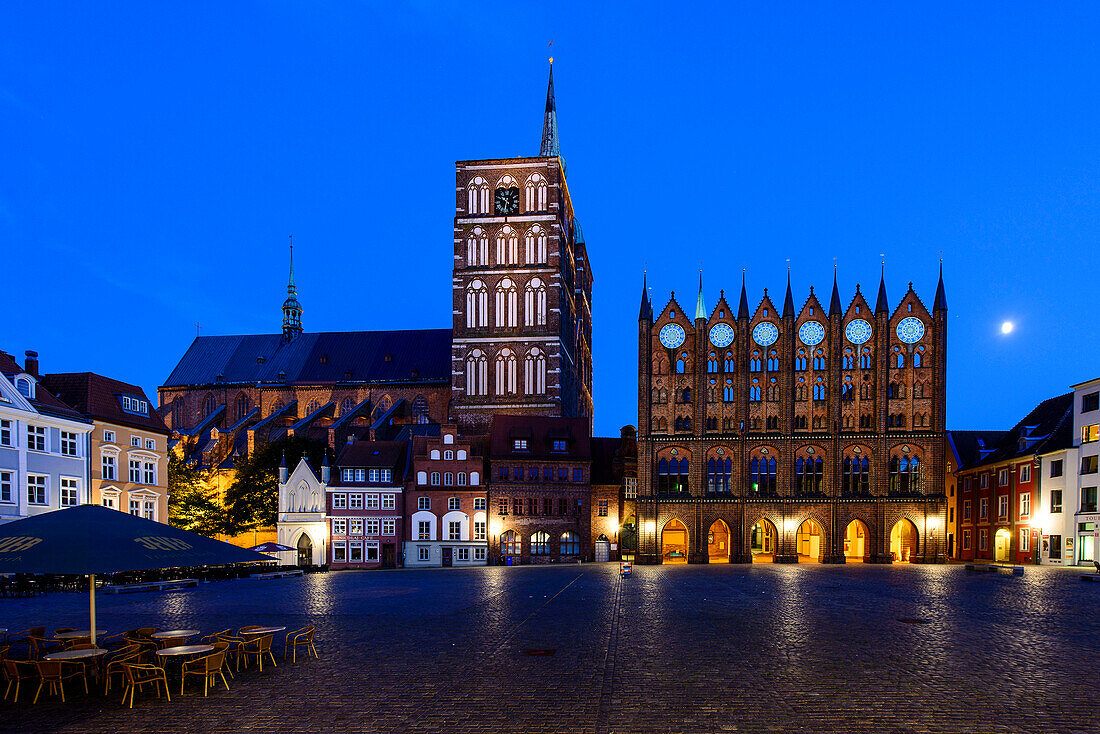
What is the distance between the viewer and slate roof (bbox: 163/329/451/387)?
88625mm

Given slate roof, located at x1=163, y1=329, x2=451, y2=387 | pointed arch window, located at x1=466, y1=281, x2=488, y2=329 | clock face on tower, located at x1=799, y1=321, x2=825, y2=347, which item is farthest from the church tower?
clock face on tower, located at x1=799, y1=321, x2=825, y2=347

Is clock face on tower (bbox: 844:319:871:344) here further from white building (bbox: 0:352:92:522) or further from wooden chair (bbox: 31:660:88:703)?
wooden chair (bbox: 31:660:88:703)

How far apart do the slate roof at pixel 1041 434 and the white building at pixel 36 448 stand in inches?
2455

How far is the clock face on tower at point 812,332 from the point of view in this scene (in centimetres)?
6209

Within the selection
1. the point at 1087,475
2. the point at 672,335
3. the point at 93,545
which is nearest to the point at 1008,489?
the point at 1087,475

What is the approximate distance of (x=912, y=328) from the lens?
61.1m

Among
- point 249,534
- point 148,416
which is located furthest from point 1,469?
point 249,534

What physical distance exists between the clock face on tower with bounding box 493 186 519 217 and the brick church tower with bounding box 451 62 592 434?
0.10m

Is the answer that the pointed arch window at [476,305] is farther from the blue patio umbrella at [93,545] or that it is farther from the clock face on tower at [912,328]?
the blue patio umbrella at [93,545]

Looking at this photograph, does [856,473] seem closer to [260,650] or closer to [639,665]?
[639,665]

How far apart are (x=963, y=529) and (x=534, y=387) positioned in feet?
128

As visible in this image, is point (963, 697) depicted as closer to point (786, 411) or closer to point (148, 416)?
point (786, 411)

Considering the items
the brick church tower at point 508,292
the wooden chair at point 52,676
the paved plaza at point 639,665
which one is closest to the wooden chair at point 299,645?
the paved plaza at point 639,665

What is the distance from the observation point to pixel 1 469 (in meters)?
43.3
